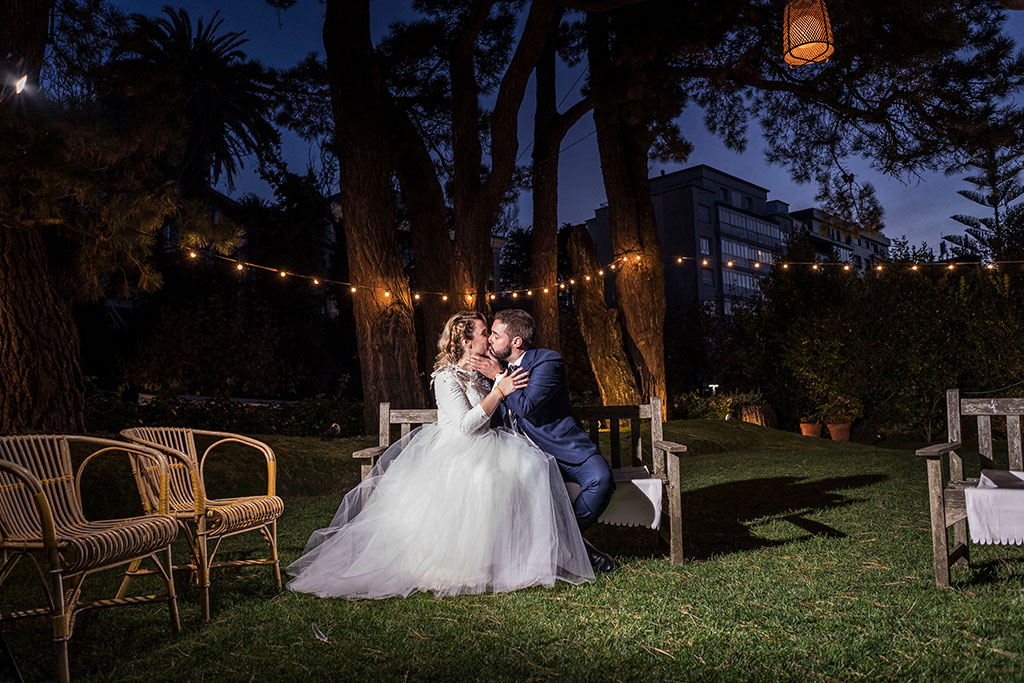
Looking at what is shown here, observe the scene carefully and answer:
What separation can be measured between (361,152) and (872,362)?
27.9 feet

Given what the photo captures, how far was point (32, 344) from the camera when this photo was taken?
6.02 metres

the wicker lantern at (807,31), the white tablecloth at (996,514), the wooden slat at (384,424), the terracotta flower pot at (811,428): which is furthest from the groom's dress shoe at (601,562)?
the terracotta flower pot at (811,428)

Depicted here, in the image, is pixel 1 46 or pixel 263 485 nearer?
pixel 1 46

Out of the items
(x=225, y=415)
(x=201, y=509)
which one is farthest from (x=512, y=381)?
(x=225, y=415)

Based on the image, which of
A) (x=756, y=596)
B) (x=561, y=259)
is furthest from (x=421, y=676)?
(x=561, y=259)

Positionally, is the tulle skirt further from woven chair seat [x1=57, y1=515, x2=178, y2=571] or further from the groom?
woven chair seat [x1=57, y1=515, x2=178, y2=571]

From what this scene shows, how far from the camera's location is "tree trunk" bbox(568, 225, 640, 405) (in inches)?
432

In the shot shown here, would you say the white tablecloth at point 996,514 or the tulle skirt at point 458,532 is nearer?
the white tablecloth at point 996,514

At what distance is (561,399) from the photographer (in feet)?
13.0

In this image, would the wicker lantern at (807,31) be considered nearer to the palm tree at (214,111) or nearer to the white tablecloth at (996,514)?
the white tablecloth at (996,514)

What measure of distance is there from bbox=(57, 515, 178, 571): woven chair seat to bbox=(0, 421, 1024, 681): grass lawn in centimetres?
36

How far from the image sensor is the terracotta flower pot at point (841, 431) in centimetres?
1203

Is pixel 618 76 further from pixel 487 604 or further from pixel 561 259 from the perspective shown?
pixel 561 259

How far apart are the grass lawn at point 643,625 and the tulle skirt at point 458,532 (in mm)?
115
